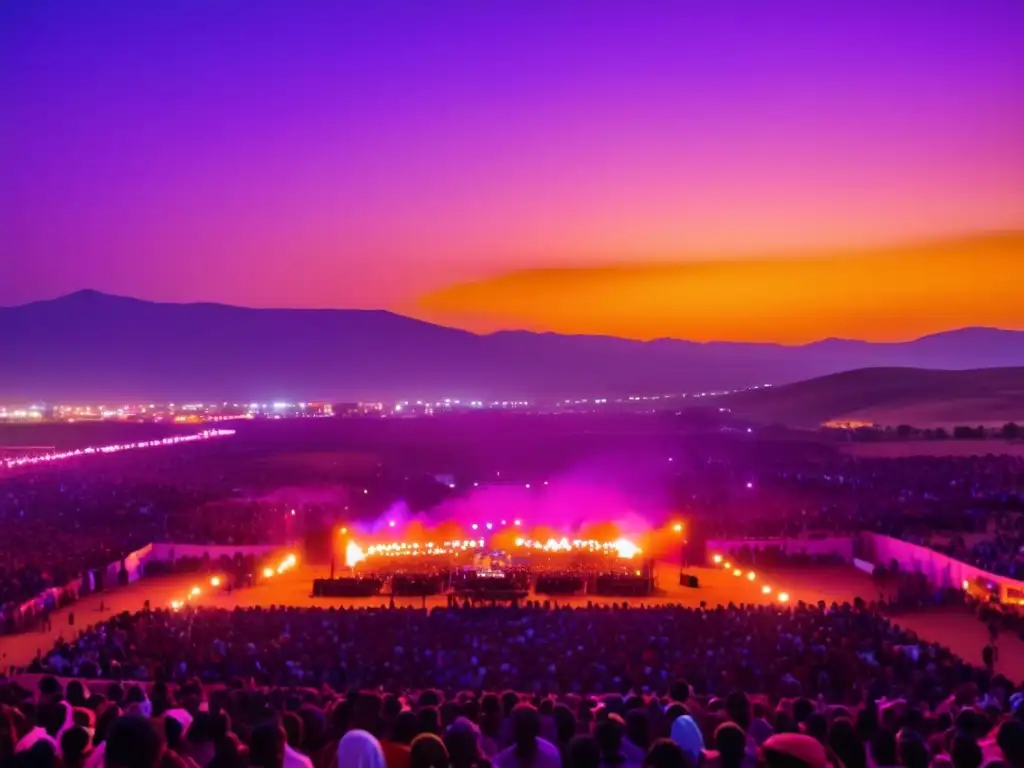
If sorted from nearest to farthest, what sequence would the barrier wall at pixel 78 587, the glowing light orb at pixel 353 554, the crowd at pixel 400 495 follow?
the barrier wall at pixel 78 587 < the crowd at pixel 400 495 < the glowing light orb at pixel 353 554

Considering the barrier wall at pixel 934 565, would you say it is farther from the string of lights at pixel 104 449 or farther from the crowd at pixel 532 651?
the string of lights at pixel 104 449

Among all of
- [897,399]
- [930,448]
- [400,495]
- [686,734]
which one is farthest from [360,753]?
[897,399]

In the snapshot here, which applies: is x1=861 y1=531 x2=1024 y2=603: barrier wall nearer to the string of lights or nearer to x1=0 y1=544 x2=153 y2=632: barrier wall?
x1=0 y1=544 x2=153 y2=632: barrier wall

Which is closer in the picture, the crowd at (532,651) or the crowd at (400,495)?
the crowd at (532,651)

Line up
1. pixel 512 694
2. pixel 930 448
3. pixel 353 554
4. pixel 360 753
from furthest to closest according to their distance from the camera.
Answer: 1. pixel 930 448
2. pixel 353 554
3. pixel 512 694
4. pixel 360 753

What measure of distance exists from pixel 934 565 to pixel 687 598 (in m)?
5.84

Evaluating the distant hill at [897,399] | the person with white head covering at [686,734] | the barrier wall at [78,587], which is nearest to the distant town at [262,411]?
the distant hill at [897,399]

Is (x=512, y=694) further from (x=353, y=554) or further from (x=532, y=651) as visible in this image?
(x=353, y=554)

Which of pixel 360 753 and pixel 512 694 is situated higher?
pixel 360 753

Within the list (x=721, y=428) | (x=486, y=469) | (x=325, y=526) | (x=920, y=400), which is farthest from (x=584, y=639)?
(x=920, y=400)

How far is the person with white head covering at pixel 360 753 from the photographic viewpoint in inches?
170

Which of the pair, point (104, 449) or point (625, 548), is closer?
point (625, 548)

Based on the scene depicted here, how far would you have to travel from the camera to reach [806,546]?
26.9 m

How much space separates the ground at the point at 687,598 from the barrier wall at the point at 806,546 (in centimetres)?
82
